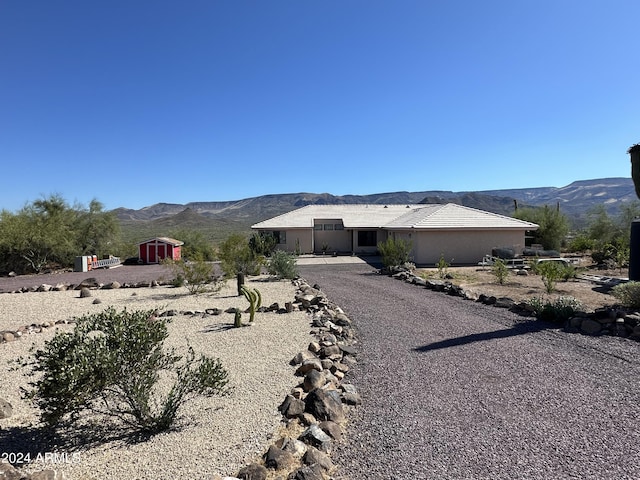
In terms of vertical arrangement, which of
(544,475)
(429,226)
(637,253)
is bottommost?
(544,475)

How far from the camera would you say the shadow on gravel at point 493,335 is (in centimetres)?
740

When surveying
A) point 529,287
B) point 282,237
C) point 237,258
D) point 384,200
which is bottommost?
point 529,287

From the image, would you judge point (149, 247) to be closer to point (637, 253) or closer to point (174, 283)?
point (174, 283)

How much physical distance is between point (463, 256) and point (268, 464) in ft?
73.0

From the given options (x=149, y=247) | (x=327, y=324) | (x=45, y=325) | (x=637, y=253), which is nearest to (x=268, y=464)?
(x=327, y=324)

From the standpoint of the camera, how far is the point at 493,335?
8.09 meters

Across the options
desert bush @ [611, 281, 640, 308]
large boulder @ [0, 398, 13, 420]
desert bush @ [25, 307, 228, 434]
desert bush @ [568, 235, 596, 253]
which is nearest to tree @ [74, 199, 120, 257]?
large boulder @ [0, 398, 13, 420]

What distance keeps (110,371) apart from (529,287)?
1440 cm

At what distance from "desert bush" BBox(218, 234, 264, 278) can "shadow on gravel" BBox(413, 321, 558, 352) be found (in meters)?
11.1

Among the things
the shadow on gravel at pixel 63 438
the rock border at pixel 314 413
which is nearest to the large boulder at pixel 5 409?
the shadow on gravel at pixel 63 438

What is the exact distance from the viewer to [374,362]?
659 centimetres

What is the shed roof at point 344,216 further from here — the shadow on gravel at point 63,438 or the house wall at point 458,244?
the shadow on gravel at point 63,438

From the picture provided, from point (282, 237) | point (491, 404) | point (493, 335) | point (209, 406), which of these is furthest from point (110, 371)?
point (282, 237)

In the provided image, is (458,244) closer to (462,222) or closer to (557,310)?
(462,222)
